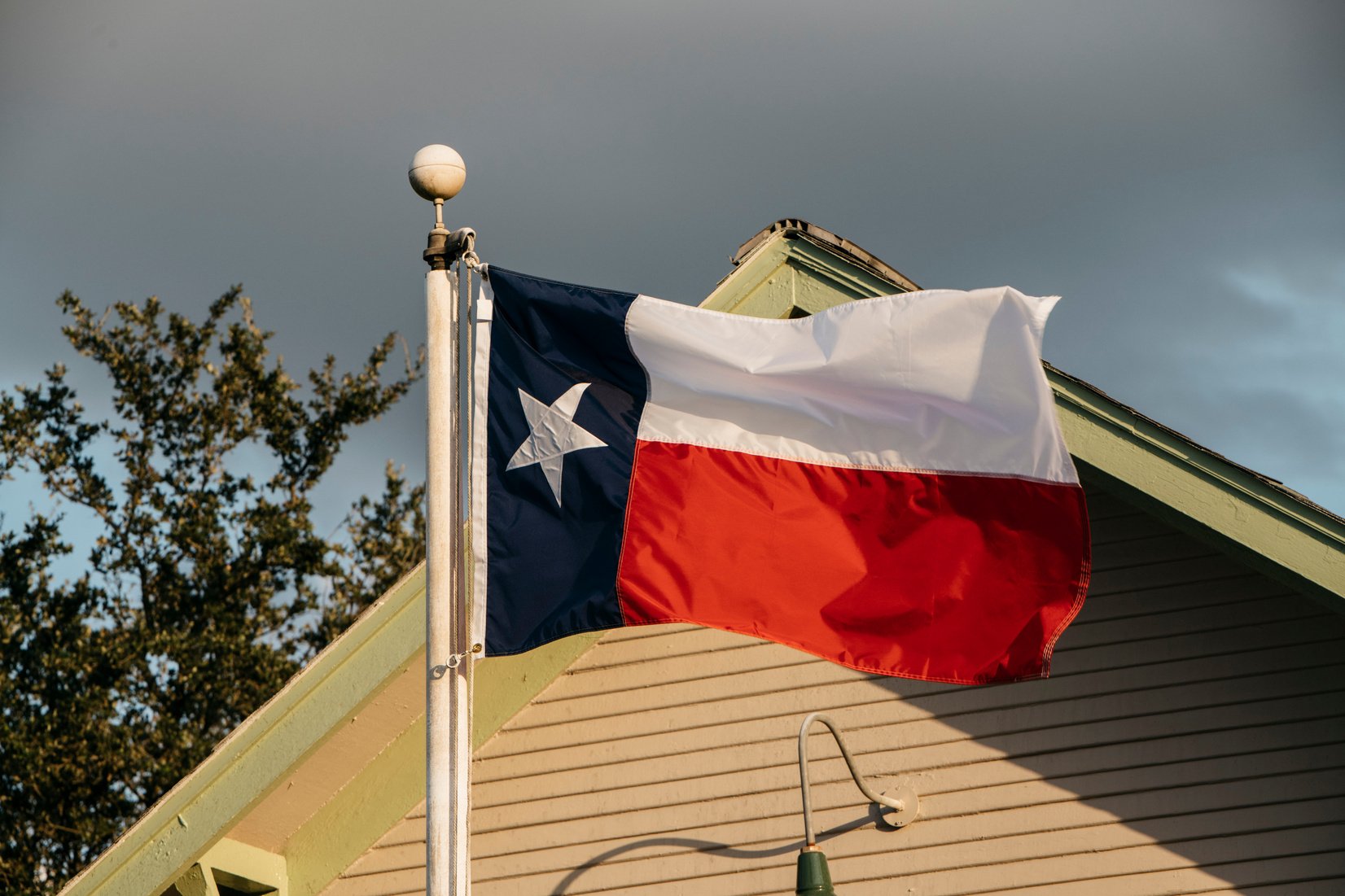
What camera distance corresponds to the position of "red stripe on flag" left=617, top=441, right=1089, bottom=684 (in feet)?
19.2

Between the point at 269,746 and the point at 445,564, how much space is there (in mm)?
2098

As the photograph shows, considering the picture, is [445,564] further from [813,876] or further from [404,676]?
[404,676]

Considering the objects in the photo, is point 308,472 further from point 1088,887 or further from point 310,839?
point 1088,887

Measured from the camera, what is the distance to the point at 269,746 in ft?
23.5

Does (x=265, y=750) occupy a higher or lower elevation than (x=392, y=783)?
lower

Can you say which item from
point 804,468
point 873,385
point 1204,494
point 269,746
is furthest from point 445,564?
point 1204,494

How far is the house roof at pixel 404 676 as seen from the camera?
22.1 ft

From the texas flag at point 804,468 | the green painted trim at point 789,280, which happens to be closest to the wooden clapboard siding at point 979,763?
the texas flag at point 804,468

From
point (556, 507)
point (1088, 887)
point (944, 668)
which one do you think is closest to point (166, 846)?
point (556, 507)

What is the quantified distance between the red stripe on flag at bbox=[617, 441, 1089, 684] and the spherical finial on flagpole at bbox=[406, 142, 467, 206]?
1265 millimetres

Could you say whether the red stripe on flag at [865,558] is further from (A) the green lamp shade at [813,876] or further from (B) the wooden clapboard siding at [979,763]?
(B) the wooden clapboard siding at [979,763]

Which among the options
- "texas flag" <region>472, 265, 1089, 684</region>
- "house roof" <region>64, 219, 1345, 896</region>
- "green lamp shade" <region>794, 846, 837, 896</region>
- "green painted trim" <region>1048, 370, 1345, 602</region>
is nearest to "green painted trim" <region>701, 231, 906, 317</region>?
"house roof" <region>64, 219, 1345, 896</region>

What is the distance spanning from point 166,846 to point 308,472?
1881 centimetres

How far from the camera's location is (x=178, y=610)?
79.2ft
